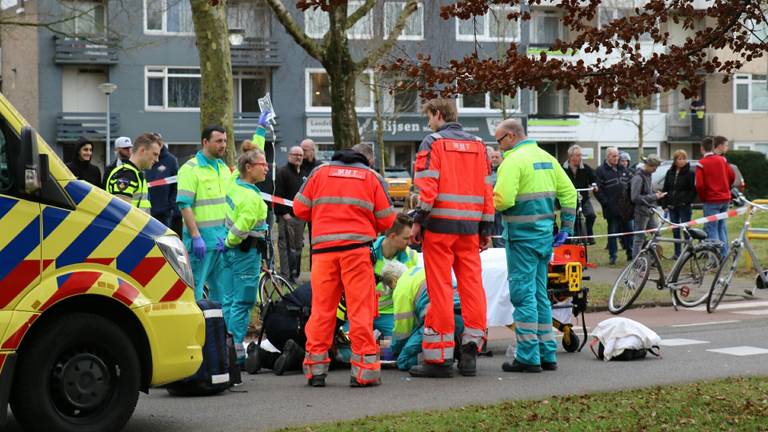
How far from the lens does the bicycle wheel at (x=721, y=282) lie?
15664mm

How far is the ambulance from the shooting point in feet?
23.3

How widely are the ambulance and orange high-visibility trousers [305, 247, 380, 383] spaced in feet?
6.54

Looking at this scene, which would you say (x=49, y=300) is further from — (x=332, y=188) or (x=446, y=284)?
(x=446, y=284)

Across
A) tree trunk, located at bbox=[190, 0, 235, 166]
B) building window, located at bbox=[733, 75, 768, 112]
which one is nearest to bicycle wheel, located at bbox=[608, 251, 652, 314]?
tree trunk, located at bbox=[190, 0, 235, 166]

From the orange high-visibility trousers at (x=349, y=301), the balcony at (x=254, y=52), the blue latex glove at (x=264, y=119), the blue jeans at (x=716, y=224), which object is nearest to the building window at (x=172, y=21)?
the balcony at (x=254, y=52)

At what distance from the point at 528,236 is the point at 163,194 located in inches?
236

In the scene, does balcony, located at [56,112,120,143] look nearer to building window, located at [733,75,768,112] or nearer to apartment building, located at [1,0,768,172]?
apartment building, located at [1,0,768,172]

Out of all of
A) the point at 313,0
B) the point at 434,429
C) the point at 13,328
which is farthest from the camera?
the point at 313,0

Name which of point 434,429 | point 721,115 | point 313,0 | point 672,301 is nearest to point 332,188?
point 313,0

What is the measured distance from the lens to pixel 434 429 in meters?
7.61

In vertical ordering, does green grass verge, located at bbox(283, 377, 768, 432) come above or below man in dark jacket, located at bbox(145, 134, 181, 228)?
below

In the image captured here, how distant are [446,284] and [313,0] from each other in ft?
10.1

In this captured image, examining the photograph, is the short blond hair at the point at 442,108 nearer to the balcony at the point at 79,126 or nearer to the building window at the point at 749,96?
the balcony at the point at 79,126

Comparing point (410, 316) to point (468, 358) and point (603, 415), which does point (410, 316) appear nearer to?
point (468, 358)
